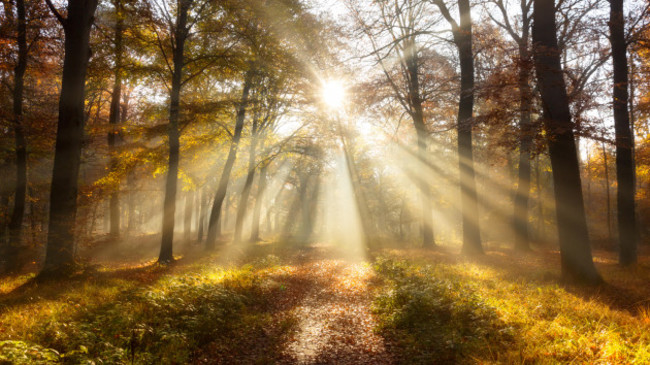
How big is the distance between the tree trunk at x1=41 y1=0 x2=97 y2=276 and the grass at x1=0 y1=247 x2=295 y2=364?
0.97 meters

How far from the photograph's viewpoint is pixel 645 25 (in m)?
11.2

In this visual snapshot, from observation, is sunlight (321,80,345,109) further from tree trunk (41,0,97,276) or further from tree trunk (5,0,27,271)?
tree trunk (5,0,27,271)

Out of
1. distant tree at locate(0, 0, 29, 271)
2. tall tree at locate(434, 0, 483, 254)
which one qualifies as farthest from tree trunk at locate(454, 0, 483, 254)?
distant tree at locate(0, 0, 29, 271)

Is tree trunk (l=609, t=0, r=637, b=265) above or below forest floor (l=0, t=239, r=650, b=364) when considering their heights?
above

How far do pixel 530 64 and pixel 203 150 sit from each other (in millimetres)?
14431

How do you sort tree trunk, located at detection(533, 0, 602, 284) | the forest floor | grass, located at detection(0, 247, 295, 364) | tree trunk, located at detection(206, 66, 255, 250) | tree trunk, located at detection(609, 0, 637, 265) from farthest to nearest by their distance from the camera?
tree trunk, located at detection(206, 66, 255, 250) → tree trunk, located at detection(609, 0, 637, 265) → tree trunk, located at detection(533, 0, 602, 284) → the forest floor → grass, located at detection(0, 247, 295, 364)

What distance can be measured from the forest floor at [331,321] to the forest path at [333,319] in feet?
0.12

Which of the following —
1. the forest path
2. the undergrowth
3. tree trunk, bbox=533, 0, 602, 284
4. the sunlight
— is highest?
the sunlight

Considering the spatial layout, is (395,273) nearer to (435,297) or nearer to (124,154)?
(435,297)

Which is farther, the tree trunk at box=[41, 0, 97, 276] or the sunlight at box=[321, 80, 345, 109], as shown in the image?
the sunlight at box=[321, 80, 345, 109]

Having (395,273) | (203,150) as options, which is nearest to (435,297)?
(395,273)

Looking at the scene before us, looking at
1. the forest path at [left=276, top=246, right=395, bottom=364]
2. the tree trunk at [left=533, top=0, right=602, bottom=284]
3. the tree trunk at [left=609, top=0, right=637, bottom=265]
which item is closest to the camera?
the forest path at [left=276, top=246, right=395, bottom=364]

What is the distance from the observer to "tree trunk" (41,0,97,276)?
28.6ft

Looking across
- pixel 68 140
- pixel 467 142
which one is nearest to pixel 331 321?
pixel 68 140
